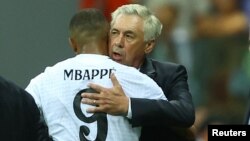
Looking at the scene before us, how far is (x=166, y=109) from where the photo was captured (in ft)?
9.13

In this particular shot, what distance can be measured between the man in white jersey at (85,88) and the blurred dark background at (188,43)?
195 cm

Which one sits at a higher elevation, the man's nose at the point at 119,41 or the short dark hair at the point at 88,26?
the short dark hair at the point at 88,26

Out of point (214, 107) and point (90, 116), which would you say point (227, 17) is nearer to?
point (214, 107)

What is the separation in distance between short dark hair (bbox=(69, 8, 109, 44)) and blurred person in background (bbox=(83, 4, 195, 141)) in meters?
0.15

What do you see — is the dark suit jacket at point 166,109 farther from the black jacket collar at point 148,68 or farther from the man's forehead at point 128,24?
the man's forehead at point 128,24

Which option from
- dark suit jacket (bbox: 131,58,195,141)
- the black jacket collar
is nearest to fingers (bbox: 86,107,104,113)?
dark suit jacket (bbox: 131,58,195,141)

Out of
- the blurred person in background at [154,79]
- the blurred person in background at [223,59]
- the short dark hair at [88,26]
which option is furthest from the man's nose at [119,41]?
the blurred person in background at [223,59]

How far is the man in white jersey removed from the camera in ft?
9.06

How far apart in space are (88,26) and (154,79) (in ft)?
1.13

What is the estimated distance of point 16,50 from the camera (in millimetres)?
5078

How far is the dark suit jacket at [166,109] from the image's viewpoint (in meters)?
2.78

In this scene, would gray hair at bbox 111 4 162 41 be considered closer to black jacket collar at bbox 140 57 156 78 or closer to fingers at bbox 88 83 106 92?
black jacket collar at bbox 140 57 156 78

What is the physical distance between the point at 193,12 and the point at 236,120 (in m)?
0.67

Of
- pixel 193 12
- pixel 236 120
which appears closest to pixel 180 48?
pixel 193 12
